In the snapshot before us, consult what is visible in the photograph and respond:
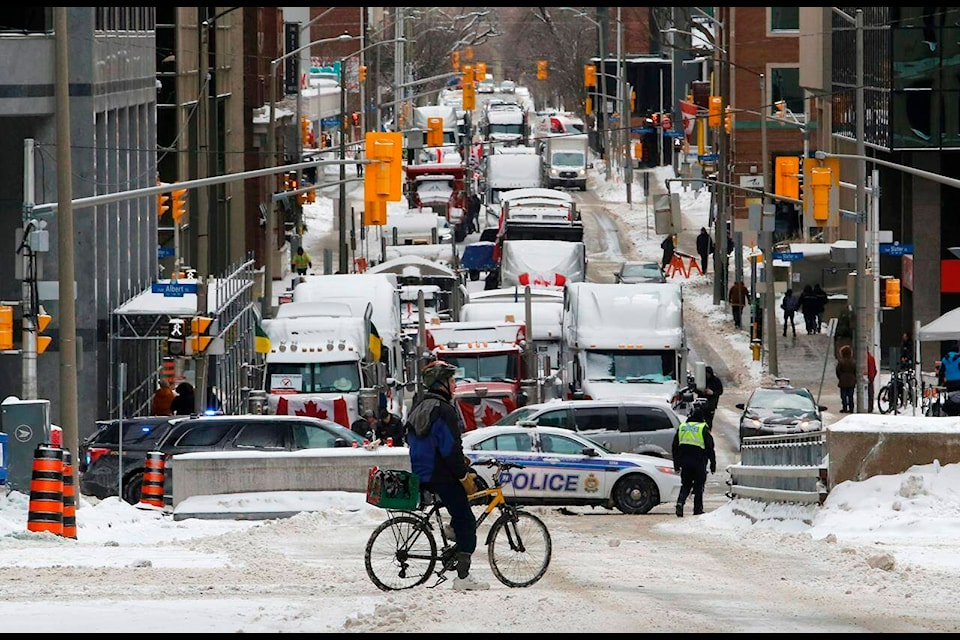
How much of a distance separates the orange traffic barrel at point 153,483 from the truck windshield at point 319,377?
9.48 meters

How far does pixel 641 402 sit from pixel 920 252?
1996cm

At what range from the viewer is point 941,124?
4528 cm

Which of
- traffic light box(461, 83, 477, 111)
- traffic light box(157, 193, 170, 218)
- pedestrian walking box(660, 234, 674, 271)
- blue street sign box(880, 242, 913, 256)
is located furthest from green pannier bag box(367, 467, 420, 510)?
traffic light box(461, 83, 477, 111)

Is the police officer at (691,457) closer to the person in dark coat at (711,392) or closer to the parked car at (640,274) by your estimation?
the person in dark coat at (711,392)

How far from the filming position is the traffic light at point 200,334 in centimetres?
3017

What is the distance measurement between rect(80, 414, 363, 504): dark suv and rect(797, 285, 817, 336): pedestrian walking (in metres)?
29.0

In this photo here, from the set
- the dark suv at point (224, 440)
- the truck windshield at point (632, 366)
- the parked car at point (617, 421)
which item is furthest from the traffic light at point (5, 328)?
the truck windshield at point (632, 366)

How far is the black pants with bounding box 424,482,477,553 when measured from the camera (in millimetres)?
12930

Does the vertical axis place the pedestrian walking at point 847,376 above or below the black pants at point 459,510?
below

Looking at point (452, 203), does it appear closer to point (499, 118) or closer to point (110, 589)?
point (499, 118)

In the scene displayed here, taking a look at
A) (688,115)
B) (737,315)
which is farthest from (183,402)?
(688,115)

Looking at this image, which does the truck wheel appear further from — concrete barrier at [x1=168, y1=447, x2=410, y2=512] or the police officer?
concrete barrier at [x1=168, y1=447, x2=410, y2=512]

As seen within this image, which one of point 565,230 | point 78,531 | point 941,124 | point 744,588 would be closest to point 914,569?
point 744,588

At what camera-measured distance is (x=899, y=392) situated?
128 feet
